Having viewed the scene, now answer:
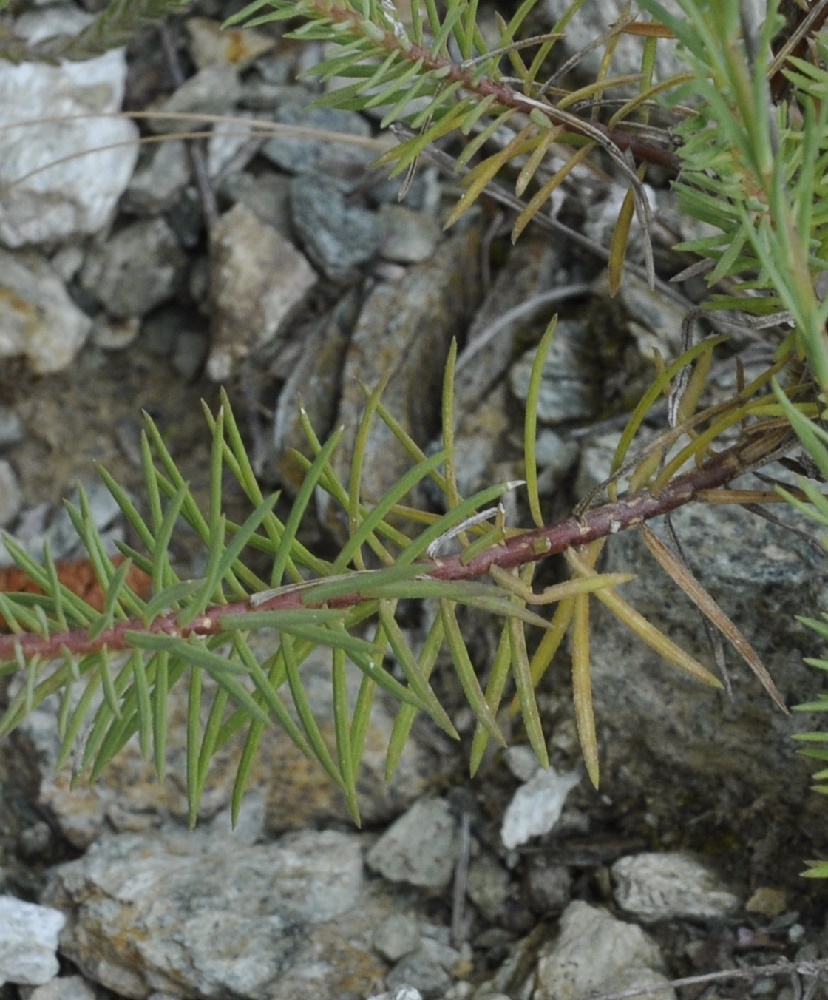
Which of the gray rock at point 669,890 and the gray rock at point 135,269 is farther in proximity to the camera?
the gray rock at point 135,269

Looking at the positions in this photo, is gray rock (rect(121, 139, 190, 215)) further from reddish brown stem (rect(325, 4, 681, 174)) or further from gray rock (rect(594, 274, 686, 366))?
reddish brown stem (rect(325, 4, 681, 174))

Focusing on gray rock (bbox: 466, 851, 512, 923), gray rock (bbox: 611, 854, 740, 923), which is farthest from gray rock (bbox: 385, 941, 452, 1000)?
gray rock (bbox: 611, 854, 740, 923)

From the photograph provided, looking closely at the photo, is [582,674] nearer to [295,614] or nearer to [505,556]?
[505,556]

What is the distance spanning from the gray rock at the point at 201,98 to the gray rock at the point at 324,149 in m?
0.11

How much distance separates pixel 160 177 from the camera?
7.24ft

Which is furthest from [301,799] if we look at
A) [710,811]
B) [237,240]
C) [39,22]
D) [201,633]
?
[39,22]

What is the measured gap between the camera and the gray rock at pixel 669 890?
4.58 feet

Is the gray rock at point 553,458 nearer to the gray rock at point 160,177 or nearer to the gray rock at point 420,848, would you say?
the gray rock at point 420,848

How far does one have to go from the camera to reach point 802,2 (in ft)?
3.52

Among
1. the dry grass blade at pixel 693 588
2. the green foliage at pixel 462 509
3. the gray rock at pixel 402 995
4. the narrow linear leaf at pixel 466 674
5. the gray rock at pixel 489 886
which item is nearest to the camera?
the green foliage at pixel 462 509

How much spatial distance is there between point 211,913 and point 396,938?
0.85 ft

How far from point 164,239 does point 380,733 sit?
113 centimetres

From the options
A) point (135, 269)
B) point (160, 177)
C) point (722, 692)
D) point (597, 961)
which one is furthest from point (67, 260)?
point (597, 961)

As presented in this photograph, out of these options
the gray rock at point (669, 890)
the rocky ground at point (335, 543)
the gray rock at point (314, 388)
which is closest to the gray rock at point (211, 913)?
the rocky ground at point (335, 543)
